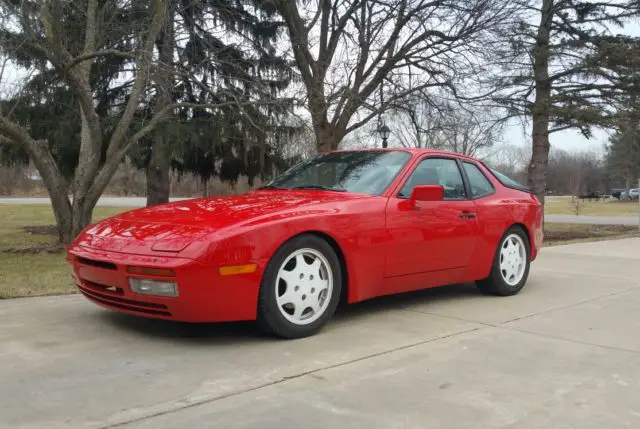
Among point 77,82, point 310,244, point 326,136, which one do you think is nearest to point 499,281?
point 310,244

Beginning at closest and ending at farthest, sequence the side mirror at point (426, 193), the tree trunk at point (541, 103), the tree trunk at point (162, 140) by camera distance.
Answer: the side mirror at point (426, 193), the tree trunk at point (162, 140), the tree trunk at point (541, 103)

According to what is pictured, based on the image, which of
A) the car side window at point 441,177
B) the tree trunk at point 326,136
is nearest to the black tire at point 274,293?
the car side window at point 441,177

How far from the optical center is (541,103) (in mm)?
16359

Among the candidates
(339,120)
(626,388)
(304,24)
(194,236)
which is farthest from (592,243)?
(194,236)

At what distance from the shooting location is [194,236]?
3.83 meters

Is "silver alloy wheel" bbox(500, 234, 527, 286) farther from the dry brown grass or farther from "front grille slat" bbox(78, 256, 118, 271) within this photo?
the dry brown grass

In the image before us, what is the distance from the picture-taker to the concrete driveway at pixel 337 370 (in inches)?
113

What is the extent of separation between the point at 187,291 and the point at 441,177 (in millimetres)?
2776

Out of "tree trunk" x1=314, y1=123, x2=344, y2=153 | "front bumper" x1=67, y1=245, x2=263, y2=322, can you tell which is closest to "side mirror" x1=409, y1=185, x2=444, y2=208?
"front bumper" x1=67, y1=245, x2=263, y2=322

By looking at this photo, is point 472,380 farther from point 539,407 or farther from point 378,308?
point 378,308

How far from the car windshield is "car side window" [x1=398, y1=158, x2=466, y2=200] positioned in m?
0.16

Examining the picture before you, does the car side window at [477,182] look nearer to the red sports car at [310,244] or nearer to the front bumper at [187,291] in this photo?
the red sports car at [310,244]

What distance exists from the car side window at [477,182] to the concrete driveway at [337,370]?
44.4 inches

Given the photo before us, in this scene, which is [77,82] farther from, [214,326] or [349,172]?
[214,326]
